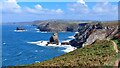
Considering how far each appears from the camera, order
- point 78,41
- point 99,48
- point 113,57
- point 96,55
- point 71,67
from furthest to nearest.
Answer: point 78,41 < point 99,48 < point 96,55 < point 113,57 < point 71,67

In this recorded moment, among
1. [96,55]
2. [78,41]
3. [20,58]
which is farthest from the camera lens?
[78,41]

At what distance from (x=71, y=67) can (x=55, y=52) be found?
78.5 m

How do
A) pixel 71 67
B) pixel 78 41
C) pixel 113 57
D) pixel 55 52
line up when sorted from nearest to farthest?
pixel 71 67 < pixel 113 57 < pixel 55 52 < pixel 78 41

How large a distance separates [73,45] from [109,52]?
3461 inches

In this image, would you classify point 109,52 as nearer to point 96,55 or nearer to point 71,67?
point 96,55

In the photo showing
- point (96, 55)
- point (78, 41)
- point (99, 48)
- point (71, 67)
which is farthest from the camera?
point (78, 41)

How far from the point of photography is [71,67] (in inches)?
1251

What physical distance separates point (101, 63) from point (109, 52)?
6160 mm

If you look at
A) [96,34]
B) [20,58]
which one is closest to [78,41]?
[96,34]

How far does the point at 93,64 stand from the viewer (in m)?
33.0

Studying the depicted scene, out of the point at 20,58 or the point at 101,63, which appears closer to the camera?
the point at 101,63

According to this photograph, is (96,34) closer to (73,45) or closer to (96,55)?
(73,45)

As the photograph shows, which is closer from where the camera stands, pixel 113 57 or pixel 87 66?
pixel 87 66

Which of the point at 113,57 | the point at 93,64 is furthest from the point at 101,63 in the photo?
the point at 113,57
